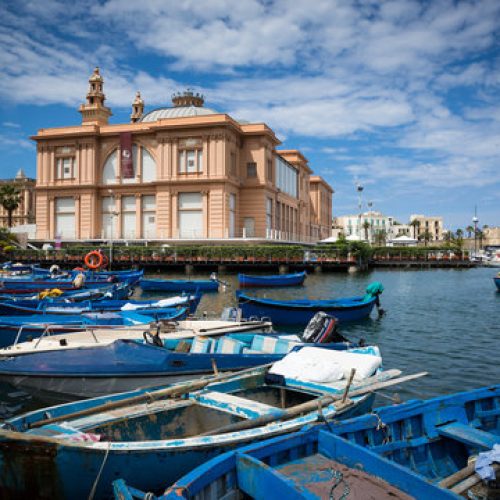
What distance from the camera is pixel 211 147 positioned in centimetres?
6009

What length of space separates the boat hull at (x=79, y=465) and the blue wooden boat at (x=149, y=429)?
0.04ft

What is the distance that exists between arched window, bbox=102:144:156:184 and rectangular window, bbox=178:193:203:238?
4.86 metres

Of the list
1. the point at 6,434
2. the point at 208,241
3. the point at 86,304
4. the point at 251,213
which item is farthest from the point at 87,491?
the point at 251,213

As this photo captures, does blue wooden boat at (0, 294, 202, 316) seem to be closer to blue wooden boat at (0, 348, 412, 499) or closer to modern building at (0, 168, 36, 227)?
blue wooden boat at (0, 348, 412, 499)

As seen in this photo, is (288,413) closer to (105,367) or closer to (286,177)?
(105,367)

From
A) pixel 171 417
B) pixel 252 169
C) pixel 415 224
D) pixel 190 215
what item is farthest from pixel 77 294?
pixel 415 224

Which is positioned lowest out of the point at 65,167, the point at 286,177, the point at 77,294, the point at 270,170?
the point at 77,294

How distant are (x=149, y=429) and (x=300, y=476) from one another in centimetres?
263

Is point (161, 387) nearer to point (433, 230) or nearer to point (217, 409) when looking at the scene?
point (217, 409)

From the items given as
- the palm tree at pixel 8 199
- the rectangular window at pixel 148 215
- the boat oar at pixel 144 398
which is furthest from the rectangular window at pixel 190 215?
the boat oar at pixel 144 398

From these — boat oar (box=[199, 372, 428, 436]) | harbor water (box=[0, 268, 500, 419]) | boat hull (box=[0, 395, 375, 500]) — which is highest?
boat oar (box=[199, 372, 428, 436])

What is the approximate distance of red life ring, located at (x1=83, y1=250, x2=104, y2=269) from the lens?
1806 inches

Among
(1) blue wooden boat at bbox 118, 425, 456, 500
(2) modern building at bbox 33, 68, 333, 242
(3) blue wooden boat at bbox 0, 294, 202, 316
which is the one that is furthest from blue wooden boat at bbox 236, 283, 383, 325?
(2) modern building at bbox 33, 68, 333, 242

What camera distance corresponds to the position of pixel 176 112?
70875mm
